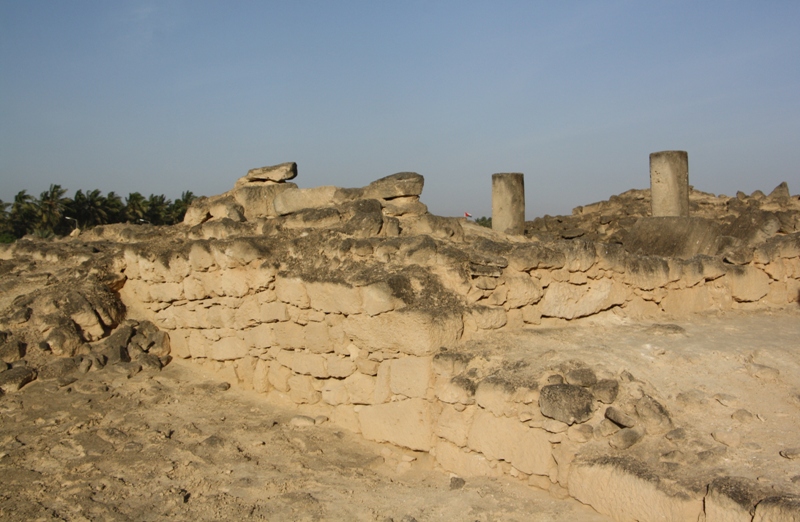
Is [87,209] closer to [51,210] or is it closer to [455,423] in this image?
[51,210]

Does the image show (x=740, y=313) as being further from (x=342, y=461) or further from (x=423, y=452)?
(x=342, y=461)

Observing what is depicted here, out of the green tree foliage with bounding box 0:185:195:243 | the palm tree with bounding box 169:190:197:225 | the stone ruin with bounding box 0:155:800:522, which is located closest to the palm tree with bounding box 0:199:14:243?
the green tree foliage with bounding box 0:185:195:243

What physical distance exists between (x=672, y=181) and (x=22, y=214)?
21.0 meters

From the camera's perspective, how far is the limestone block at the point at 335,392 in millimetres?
5633

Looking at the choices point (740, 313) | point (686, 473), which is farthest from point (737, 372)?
point (740, 313)

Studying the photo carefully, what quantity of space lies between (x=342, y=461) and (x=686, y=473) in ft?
7.66

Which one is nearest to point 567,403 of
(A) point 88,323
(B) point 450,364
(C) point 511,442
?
(C) point 511,442

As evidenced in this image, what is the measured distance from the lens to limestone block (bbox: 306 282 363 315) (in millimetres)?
5430

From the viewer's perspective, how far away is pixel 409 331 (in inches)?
202

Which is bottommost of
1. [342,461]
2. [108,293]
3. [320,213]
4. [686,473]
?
[342,461]

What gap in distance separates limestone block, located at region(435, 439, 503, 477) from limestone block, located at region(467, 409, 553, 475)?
0.06 meters

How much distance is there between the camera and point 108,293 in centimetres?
709

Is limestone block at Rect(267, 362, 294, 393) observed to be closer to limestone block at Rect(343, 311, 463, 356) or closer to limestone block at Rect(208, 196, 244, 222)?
limestone block at Rect(343, 311, 463, 356)

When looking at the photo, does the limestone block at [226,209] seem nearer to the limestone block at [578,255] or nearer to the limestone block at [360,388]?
the limestone block at [360,388]
